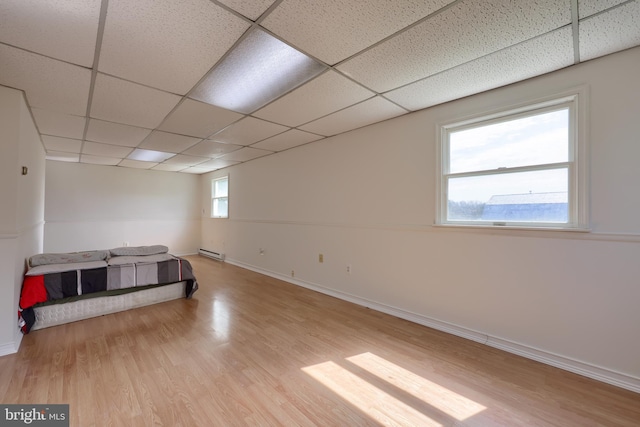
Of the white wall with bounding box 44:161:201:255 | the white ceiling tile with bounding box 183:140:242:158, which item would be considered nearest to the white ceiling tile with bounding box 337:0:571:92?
the white ceiling tile with bounding box 183:140:242:158

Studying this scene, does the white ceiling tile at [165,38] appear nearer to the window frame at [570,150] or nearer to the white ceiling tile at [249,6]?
the white ceiling tile at [249,6]

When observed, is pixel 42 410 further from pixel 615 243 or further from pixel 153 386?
pixel 615 243

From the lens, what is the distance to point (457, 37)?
1690 mm

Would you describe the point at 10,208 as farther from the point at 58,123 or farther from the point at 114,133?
the point at 114,133

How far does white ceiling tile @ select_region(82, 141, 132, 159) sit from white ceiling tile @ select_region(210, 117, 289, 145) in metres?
1.96

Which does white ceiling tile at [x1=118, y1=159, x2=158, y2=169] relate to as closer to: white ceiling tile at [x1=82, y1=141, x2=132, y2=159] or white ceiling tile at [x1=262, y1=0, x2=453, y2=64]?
white ceiling tile at [x1=82, y1=141, x2=132, y2=159]

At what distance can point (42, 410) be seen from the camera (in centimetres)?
162

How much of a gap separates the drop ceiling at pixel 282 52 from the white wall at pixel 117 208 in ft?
11.3

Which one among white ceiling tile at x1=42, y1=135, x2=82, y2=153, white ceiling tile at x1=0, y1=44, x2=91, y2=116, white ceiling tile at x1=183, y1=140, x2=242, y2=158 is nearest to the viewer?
white ceiling tile at x1=0, y1=44, x2=91, y2=116

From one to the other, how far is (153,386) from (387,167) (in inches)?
118

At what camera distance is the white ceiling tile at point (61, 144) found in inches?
155

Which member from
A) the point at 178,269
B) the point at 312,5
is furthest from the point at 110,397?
the point at 312,5

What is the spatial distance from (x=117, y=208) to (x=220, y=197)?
7.88 ft

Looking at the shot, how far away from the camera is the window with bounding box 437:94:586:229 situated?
6.82 feet
